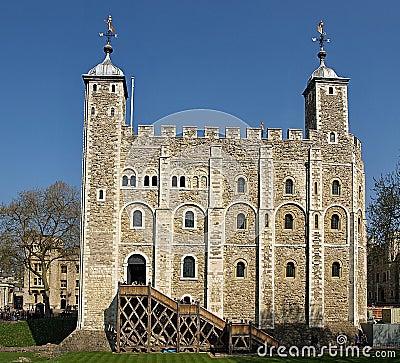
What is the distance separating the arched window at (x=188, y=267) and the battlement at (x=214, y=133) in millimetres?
7115

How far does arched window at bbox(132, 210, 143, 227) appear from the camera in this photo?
36.2 meters

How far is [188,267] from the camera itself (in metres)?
36.2

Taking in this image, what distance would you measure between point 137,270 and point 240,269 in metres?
5.90

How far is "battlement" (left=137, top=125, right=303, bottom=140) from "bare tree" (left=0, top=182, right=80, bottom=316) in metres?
13.3

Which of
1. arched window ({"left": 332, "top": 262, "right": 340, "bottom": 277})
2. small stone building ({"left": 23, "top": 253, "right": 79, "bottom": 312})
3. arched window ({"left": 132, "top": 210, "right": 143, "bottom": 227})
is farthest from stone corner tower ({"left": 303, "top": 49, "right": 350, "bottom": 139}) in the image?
small stone building ({"left": 23, "top": 253, "right": 79, "bottom": 312})

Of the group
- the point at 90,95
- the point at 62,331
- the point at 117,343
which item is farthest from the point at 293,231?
the point at 62,331

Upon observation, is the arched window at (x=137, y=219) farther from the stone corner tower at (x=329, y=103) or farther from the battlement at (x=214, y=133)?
the stone corner tower at (x=329, y=103)

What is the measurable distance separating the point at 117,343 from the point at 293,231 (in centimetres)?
1184

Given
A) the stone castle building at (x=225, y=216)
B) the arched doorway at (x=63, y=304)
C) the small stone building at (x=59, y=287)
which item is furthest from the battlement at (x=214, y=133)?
the arched doorway at (x=63, y=304)

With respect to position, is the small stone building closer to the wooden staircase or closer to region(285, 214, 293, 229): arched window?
the wooden staircase

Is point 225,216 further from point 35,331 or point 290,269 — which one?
point 35,331

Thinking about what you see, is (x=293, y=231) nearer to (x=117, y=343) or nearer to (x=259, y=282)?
(x=259, y=282)

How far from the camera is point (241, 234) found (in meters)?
36.7

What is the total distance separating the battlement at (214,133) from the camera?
37.1 m
